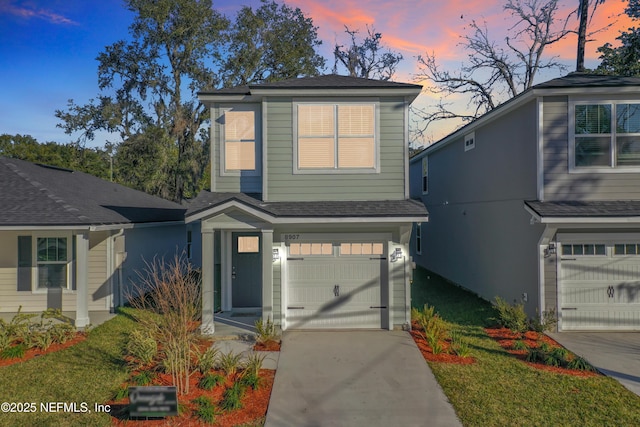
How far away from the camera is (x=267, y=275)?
7.89 metres

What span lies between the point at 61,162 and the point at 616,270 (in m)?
42.7

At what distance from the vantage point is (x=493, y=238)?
1070 cm

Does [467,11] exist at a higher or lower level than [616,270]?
higher

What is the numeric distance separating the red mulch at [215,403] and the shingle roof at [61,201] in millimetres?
4970

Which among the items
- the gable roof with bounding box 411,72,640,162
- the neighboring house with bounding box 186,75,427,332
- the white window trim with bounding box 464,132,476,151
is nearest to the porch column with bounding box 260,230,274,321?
the neighboring house with bounding box 186,75,427,332

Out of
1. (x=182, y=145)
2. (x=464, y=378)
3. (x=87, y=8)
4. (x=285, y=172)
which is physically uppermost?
(x=87, y=8)

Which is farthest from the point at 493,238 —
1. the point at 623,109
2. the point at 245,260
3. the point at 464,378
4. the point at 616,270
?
Result: the point at 245,260

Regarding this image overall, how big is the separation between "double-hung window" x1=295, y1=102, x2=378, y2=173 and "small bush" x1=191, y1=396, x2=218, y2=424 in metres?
5.34

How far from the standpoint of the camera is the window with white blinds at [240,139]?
898cm

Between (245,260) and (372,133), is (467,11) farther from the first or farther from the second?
(245,260)

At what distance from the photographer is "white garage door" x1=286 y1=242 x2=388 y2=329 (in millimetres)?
8422

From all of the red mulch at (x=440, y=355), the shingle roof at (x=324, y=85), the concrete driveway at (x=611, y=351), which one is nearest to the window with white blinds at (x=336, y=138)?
the shingle roof at (x=324, y=85)

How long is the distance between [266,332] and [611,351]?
705cm

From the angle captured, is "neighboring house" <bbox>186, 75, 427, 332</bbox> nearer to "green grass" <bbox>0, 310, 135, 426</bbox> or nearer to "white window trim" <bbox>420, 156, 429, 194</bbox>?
"green grass" <bbox>0, 310, 135, 426</bbox>
